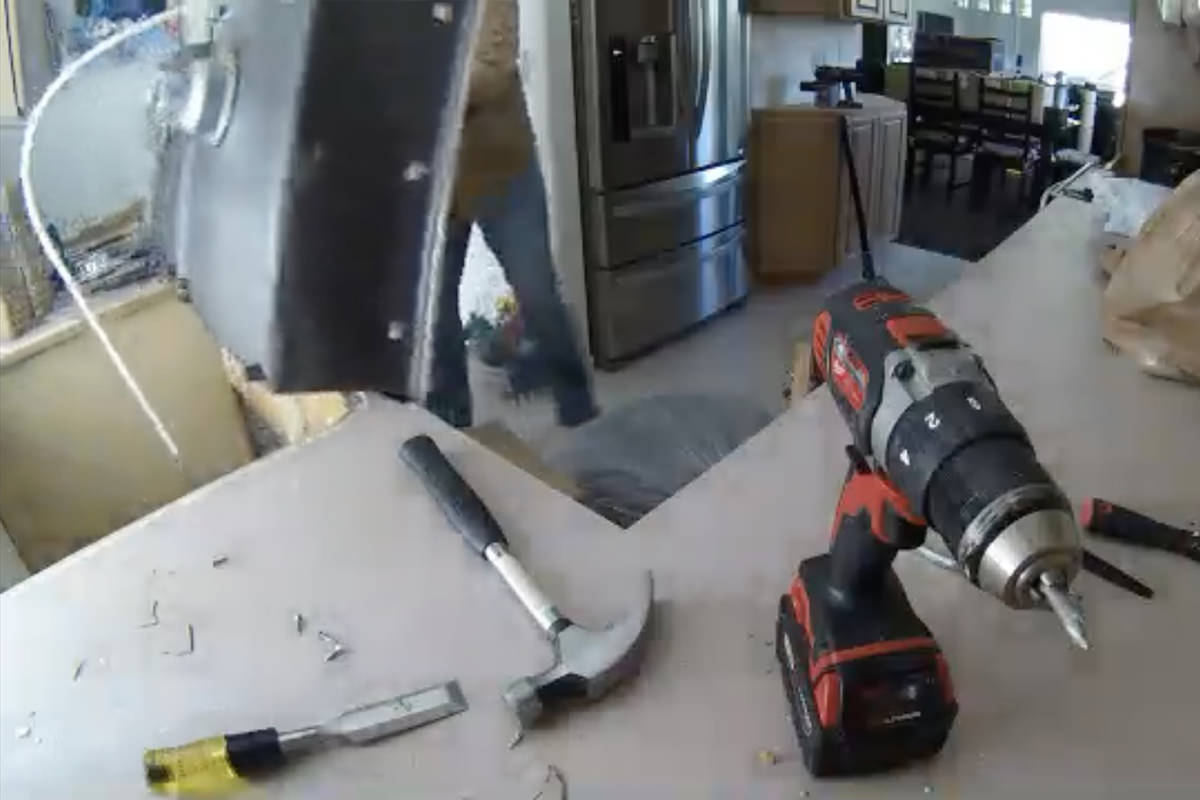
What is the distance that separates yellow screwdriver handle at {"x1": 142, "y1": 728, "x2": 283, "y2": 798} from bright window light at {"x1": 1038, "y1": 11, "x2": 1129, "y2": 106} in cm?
194

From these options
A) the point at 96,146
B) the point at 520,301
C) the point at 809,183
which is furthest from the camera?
the point at 809,183

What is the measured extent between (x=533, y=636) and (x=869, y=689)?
0.24 metres

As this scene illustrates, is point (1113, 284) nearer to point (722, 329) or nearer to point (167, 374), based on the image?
point (167, 374)

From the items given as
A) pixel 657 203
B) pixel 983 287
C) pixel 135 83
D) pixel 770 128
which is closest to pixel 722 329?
pixel 657 203

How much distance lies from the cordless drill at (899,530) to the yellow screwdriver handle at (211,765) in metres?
0.33

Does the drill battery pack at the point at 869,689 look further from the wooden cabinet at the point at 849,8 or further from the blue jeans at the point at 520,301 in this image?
the wooden cabinet at the point at 849,8

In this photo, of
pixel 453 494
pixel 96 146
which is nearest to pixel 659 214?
pixel 96 146

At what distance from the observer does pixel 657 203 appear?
279 cm

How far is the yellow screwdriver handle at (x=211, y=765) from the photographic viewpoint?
554 millimetres

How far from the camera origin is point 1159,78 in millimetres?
1778

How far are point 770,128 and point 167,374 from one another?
2.46 meters

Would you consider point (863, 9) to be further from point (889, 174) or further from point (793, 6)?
point (889, 174)

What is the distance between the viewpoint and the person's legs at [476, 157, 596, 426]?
1103 millimetres

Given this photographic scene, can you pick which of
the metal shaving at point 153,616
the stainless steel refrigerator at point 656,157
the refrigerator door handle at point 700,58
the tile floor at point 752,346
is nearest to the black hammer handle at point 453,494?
the metal shaving at point 153,616
